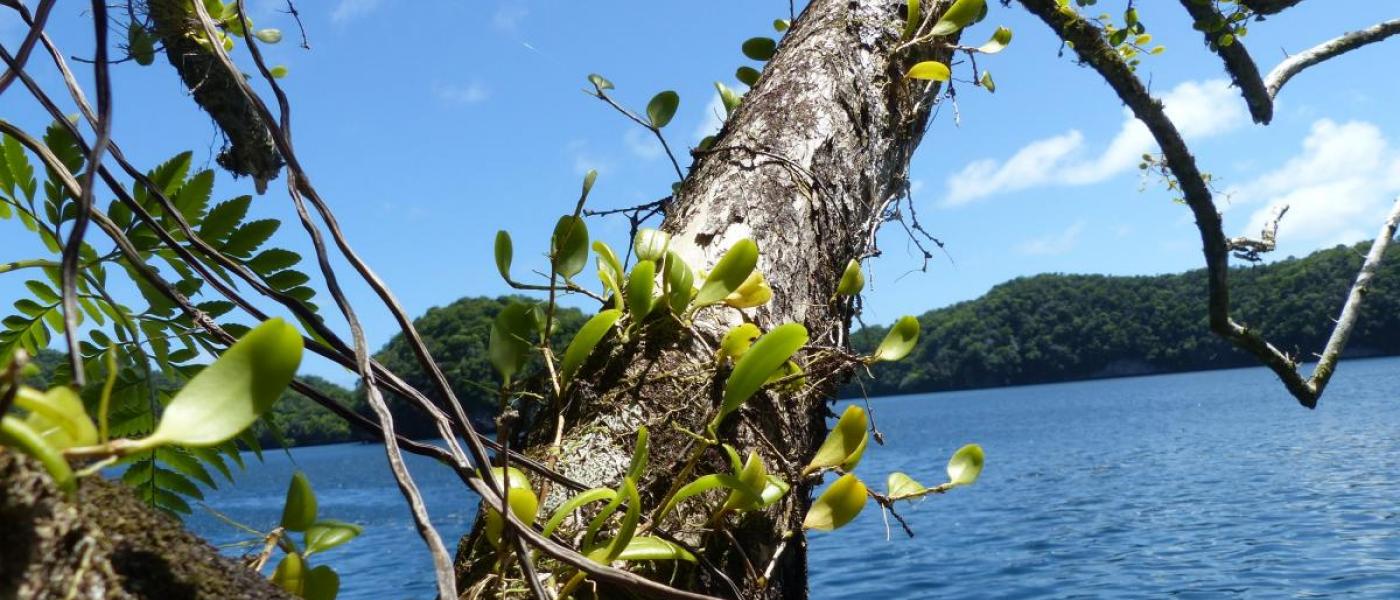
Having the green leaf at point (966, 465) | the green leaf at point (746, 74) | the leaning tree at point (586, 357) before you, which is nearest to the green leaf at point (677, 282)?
the leaning tree at point (586, 357)

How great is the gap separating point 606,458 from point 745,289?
8.2 inches

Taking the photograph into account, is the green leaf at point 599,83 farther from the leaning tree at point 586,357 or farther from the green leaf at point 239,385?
the green leaf at point 239,385

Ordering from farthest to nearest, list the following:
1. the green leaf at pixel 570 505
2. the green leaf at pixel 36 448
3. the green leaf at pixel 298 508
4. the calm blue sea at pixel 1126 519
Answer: the calm blue sea at pixel 1126 519
the green leaf at pixel 570 505
the green leaf at pixel 298 508
the green leaf at pixel 36 448

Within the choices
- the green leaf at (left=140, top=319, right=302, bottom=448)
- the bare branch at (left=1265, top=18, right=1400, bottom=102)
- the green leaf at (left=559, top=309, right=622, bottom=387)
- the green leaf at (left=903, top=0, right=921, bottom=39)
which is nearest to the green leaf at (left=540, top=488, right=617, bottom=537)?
the green leaf at (left=559, top=309, right=622, bottom=387)

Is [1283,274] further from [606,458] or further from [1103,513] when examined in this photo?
[606,458]

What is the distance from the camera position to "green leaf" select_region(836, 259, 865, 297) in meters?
1.04

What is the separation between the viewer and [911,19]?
131 cm

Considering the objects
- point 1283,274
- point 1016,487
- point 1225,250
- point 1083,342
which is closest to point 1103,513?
point 1016,487

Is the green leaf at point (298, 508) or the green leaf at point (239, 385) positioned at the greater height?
the green leaf at point (239, 385)

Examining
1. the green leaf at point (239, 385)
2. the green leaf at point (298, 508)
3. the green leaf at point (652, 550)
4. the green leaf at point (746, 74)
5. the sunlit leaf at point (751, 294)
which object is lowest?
the green leaf at point (652, 550)

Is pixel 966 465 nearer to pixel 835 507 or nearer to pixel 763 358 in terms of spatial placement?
pixel 835 507

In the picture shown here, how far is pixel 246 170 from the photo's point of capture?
7.75 ft

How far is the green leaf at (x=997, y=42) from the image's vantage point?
149 centimetres

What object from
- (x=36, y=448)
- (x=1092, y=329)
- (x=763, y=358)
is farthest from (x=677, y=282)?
(x=1092, y=329)
